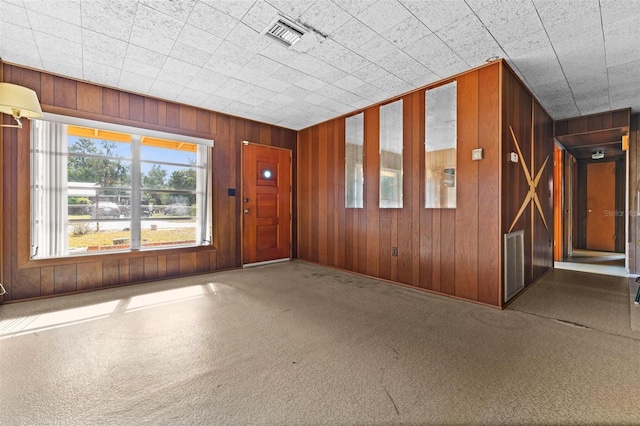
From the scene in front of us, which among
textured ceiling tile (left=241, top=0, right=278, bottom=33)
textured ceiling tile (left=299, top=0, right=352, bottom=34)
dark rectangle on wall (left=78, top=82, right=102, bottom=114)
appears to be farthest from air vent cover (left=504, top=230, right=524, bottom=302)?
dark rectangle on wall (left=78, top=82, right=102, bottom=114)

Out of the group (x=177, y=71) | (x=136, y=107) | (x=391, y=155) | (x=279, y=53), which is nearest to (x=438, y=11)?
(x=279, y=53)

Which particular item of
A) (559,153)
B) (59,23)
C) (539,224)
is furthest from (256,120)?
(559,153)

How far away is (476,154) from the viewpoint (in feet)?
10.8

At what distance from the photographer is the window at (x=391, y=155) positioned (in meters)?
4.15

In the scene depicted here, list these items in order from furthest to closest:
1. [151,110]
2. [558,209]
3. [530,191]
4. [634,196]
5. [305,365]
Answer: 1. [558,209]
2. [634,196]
3. [151,110]
4. [530,191]
5. [305,365]

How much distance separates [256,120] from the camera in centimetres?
535

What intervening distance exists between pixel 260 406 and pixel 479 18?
11.0ft

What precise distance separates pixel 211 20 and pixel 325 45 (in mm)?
1079

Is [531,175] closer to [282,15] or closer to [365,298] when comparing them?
[365,298]

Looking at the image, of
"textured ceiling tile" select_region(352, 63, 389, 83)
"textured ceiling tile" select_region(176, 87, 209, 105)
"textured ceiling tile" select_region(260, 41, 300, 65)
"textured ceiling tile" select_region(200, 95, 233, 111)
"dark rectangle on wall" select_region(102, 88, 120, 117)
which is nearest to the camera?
"textured ceiling tile" select_region(260, 41, 300, 65)

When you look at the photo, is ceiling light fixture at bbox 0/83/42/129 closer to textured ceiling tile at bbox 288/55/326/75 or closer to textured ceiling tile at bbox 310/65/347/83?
textured ceiling tile at bbox 288/55/326/75

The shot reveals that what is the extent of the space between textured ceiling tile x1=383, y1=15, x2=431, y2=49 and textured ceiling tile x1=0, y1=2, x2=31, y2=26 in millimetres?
3131

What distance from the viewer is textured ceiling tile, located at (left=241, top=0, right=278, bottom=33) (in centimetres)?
234

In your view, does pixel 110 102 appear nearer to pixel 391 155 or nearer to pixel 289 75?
pixel 289 75
